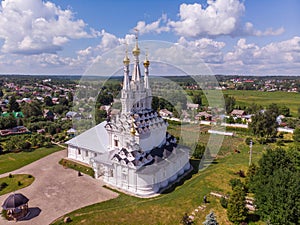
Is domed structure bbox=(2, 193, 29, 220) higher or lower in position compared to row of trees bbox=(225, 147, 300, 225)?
lower

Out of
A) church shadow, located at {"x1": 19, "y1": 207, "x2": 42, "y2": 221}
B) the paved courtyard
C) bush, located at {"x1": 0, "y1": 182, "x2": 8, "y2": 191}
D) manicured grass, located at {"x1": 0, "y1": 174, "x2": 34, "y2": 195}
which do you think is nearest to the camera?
church shadow, located at {"x1": 19, "y1": 207, "x2": 42, "y2": 221}

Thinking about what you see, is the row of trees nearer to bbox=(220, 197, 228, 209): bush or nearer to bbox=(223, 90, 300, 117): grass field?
bbox=(220, 197, 228, 209): bush

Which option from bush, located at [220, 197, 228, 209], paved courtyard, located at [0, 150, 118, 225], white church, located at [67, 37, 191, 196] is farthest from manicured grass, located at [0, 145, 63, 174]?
bush, located at [220, 197, 228, 209]

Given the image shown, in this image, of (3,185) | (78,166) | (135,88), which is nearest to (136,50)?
(135,88)

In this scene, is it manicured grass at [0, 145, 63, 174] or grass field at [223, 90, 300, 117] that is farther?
grass field at [223, 90, 300, 117]

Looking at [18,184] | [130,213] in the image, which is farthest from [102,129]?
[130,213]

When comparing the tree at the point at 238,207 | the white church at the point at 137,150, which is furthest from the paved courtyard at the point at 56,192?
the tree at the point at 238,207

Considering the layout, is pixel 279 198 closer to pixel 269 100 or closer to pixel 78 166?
pixel 78 166

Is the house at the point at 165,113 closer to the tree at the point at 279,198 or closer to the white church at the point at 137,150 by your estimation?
the white church at the point at 137,150
